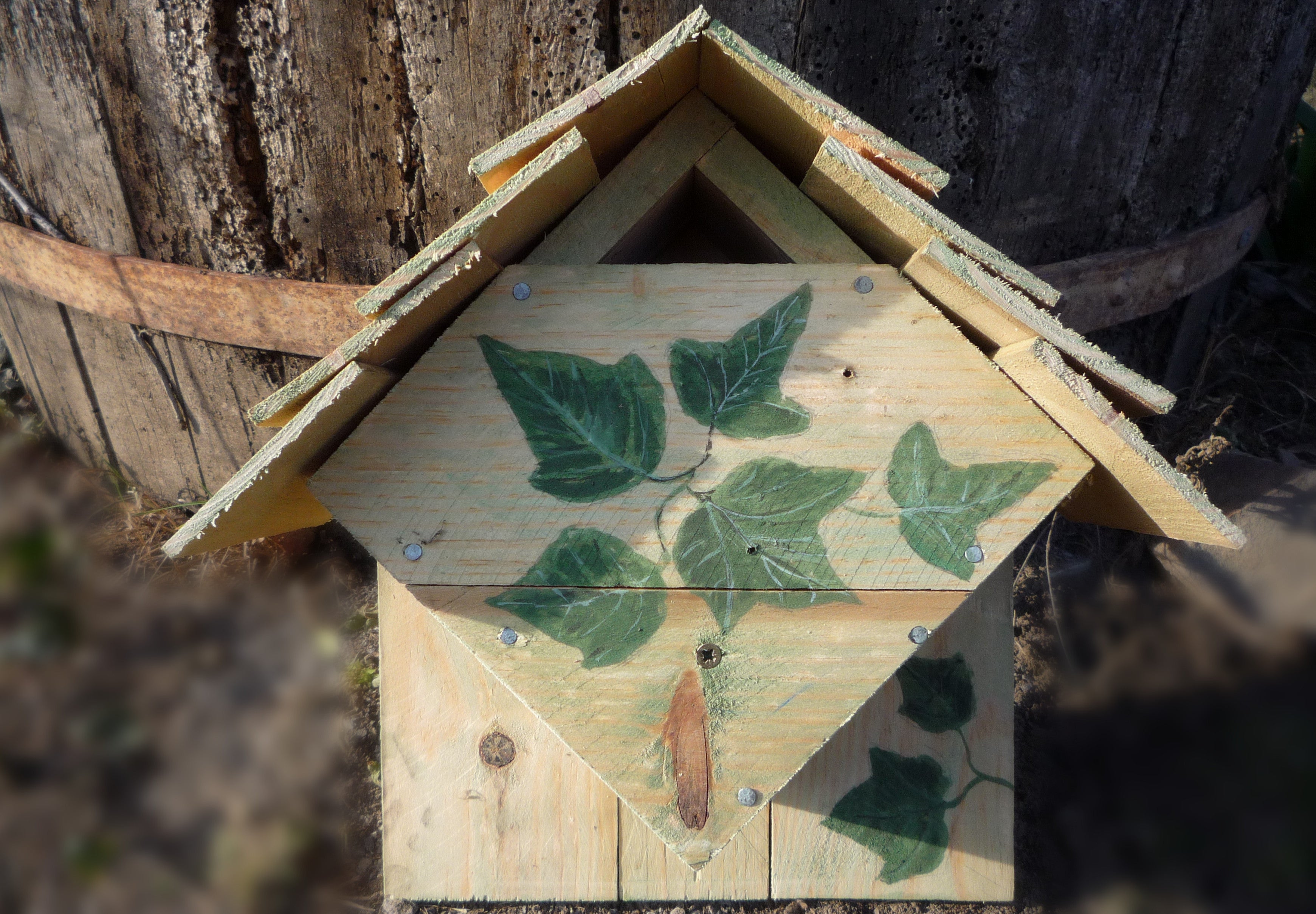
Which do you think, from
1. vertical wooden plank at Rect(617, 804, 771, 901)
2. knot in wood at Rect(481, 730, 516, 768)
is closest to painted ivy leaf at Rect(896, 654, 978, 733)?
vertical wooden plank at Rect(617, 804, 771, 901)

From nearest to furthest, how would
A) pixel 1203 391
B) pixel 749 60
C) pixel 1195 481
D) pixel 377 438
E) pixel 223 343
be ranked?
pixel 749 60, pixel 377 438, pixel 223 343, pixel 1195 481, pixel 1203 391

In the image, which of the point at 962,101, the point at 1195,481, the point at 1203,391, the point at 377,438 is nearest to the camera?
the point at 377,438

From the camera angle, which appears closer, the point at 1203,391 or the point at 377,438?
the point at 377,438

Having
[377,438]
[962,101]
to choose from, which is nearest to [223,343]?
[377,438]

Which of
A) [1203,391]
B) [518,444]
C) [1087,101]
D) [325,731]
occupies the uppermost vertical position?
[1087,101]

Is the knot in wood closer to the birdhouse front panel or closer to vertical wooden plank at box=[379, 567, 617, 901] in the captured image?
vertical wooden plank at box=[379, 567, 617, 901]

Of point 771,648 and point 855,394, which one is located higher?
point 855,394

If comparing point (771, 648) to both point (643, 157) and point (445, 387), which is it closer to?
point (445, 387)
